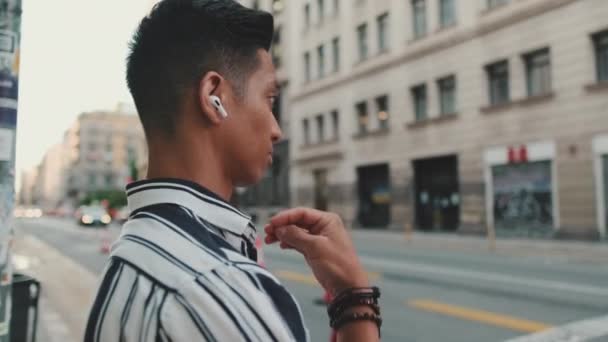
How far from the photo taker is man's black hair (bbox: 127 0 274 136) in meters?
1.19

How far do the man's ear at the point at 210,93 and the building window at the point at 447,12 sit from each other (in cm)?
2425

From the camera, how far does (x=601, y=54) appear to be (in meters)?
18.0

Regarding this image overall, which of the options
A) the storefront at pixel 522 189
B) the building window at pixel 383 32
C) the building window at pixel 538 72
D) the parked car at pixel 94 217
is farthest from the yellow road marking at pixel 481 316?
the parked car at pixel 94 217

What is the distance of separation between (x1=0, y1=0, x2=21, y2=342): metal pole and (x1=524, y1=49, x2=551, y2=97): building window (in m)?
19.8

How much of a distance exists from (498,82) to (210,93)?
22439 millimetres

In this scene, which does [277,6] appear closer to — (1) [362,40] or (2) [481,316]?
(1) [362,40]

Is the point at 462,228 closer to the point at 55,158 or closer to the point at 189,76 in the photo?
the point at 189,76

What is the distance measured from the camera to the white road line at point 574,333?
5.78 meters

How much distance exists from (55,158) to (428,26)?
14290 centimetres

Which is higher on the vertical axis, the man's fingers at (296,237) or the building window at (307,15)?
the building window at (307,15)

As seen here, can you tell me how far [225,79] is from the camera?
1192mm

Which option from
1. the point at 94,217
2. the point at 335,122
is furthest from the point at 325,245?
the point at 94,217

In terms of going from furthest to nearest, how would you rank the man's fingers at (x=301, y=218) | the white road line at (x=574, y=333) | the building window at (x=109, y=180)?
the building window at (x=109, y=180) < the white road line at (x=574, y=333) < the man's fingers at (x=301, y=218)

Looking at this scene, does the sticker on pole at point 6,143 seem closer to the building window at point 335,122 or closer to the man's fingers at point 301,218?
the man's fingers at point 301,218
